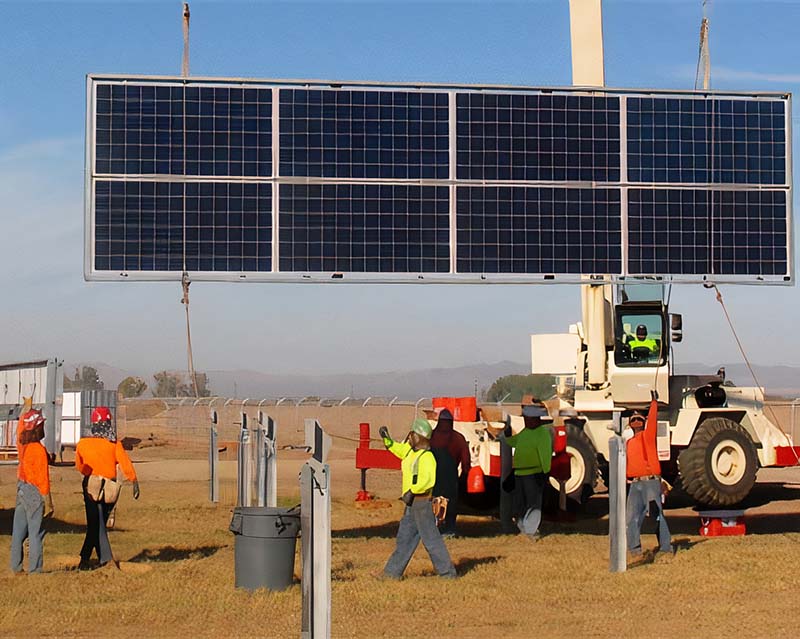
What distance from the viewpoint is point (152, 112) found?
58.2 ft

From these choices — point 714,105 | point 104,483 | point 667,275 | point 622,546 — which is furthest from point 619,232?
point 104,483

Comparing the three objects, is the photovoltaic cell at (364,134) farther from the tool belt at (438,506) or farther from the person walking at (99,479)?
the tool belt at (438,506)

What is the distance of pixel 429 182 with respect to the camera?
1823cm

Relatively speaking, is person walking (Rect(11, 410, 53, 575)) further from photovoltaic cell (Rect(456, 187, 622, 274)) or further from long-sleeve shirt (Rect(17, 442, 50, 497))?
photovoltaic cell (Rect(456, 187, 622, 274))

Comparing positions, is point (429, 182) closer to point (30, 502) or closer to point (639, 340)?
point (639, 340)

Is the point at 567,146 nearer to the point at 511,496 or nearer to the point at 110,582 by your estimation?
the point at 511,496

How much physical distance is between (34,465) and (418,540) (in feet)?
14.8

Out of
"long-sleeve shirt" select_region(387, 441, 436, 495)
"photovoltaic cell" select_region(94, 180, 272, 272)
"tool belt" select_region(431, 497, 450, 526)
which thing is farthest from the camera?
"photovoltaic cell" select_region(94, 180, 272, 272)

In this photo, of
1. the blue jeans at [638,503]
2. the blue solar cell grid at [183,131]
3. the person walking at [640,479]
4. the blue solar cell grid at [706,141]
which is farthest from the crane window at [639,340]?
the blue solar cell grid at [183,131]

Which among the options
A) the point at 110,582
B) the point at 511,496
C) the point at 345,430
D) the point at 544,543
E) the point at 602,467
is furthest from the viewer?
the point at 345,430

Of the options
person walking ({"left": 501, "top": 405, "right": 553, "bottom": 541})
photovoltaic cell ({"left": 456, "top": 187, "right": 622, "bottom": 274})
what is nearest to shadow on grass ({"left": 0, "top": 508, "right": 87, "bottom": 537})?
person walking ({"left": 501, "top": 405, "right": 553, "bottom": 541})

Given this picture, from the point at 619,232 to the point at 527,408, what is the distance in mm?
2993

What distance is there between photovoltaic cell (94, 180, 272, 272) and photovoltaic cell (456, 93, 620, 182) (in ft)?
10.2

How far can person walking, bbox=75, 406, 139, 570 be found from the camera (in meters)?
14.8
